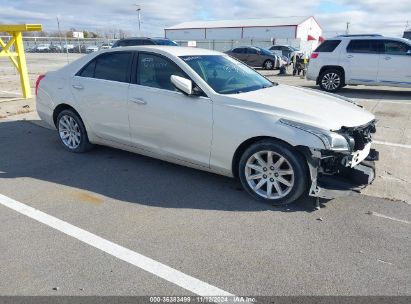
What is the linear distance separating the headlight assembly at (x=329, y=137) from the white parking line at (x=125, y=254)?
1771 millimetres

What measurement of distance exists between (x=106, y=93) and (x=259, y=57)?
61.4ft

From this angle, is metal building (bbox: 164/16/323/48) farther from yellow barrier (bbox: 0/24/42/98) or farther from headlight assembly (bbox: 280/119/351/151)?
headlight assembly (bbox: 280/119/351/151)

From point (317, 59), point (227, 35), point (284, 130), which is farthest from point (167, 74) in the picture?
point (227, 35)

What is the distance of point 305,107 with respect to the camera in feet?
13.1

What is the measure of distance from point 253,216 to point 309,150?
88 cm

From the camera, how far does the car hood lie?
372 cm

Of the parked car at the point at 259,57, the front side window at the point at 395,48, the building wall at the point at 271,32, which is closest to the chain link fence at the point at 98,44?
the building wall at the point at 271,32

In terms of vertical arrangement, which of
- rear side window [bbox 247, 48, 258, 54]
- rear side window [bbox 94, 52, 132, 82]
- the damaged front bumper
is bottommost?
the damaged front bumper

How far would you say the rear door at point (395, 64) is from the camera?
10898mm

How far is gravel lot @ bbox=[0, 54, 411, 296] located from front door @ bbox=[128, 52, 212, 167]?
1.51 ft

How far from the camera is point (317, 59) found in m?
12.1

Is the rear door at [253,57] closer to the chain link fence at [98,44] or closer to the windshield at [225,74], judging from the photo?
the windshield at [225,74]

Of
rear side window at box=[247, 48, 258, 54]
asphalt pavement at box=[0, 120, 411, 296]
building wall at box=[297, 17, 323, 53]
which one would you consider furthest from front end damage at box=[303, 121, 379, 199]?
building wall at box=[297, 17, 323, 53]

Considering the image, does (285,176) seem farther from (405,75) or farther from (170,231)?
(405,75)
